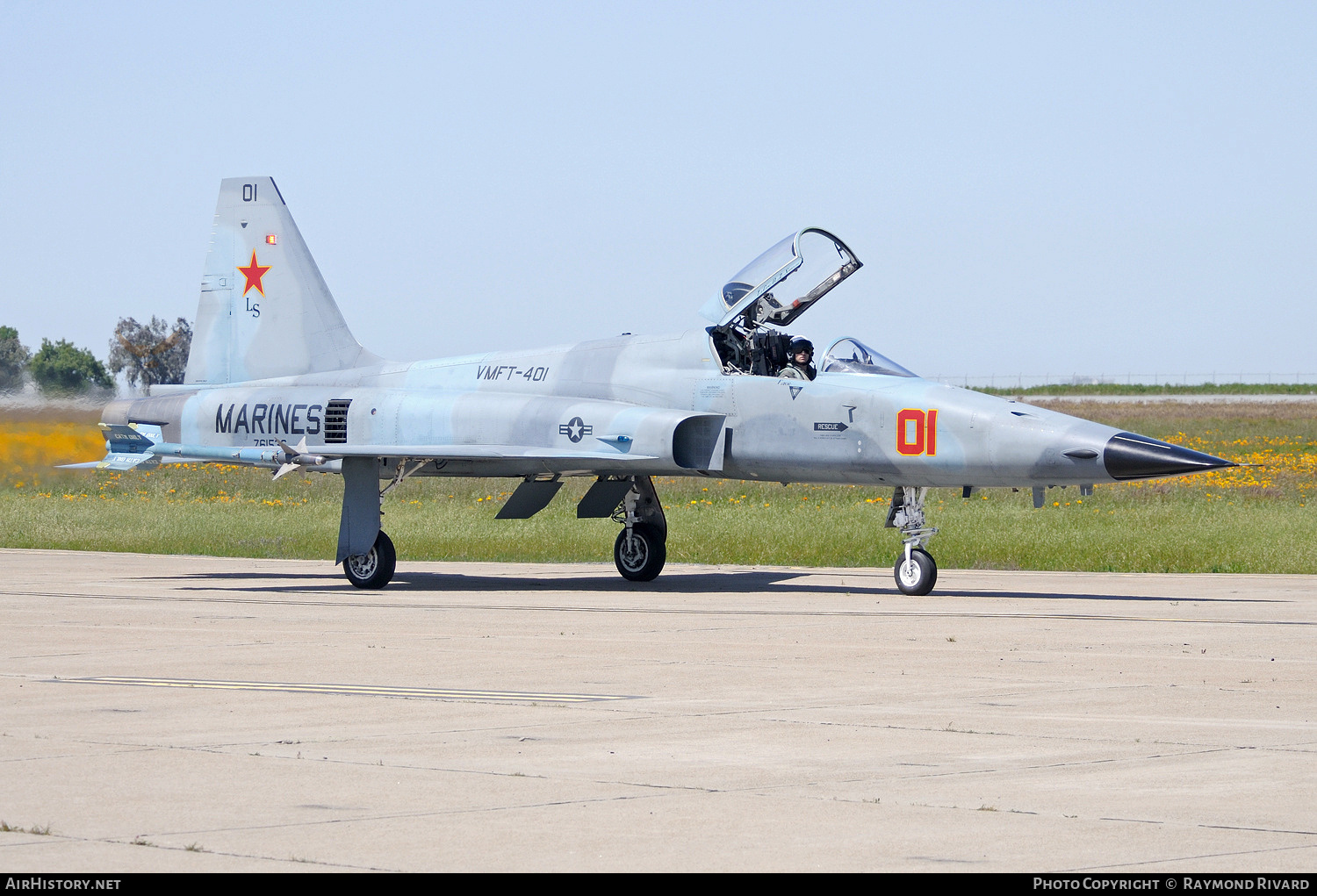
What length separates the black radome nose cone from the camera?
15.2 m

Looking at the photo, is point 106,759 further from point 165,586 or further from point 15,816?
point 165,586

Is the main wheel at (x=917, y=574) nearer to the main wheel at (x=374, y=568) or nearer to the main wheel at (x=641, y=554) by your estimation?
the main wheel at (x=641, y=554)

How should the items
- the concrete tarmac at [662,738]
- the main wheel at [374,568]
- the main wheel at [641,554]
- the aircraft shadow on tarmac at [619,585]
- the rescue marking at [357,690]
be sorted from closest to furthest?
the concrete tarmac at [662,738]
the rescue marking at [357,690]
the aircraft shadow on tarmac at [619,585]
the main wheel at [374,568]
the main wheel at [641,554]

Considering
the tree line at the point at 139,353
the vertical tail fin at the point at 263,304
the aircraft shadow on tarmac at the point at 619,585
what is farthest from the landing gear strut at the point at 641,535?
the tree line at the point at 139,353

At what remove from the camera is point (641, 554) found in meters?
20.3

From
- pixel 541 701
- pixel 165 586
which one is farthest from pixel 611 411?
pixel 541 701

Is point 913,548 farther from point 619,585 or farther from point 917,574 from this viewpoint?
point 619,585

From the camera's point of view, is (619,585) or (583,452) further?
(619,585)

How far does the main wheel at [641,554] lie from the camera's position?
20266 mm

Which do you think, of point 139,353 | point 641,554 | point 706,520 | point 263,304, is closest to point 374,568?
point 641,554

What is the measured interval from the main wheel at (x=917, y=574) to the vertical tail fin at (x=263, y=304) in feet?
28.4

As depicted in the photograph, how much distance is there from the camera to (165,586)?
756 inches

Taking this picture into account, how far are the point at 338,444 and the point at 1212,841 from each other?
592 inches

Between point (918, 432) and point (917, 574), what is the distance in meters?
1.53
